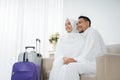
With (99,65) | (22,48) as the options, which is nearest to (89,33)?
(99,65)

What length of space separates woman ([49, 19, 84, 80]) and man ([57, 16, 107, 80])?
65 mm

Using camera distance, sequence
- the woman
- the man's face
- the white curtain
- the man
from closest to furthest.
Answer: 1. the man
2. the woman
3. the man's face
4. the white curtain

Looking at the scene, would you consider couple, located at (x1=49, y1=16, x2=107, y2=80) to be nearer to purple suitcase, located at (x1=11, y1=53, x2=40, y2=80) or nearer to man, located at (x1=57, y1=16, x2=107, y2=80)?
man, located at (x1=57, y1=16, x2=107, y2=80)

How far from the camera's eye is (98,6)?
11.7 feet

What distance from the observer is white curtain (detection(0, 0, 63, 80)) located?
3.86m

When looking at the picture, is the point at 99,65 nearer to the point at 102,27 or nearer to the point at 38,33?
the point at 102,27

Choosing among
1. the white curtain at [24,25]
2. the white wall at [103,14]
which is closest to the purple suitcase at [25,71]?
the white curtain at [24,25]

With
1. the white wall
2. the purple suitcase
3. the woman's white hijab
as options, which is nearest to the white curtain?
the white wall

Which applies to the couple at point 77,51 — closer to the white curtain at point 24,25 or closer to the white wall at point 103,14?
the white wall at point 103,14

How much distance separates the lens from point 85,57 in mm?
2119

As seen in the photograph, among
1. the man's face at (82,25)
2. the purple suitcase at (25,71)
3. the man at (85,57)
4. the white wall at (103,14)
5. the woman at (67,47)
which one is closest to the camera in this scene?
the man at (85,57)

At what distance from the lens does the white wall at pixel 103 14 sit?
335 cm

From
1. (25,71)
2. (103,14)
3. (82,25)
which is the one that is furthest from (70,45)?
(103,14)

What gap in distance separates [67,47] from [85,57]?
0.36 metres
